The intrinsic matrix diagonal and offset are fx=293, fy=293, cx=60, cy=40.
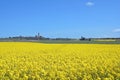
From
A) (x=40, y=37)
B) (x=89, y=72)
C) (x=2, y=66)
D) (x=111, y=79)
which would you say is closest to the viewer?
(x=111, y=79)

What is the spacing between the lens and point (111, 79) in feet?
33.6

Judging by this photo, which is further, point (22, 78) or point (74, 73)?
point (74, 73)

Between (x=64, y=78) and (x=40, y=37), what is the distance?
144 meters

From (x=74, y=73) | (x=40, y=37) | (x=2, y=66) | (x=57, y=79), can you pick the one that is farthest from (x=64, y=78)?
(x=40, y=37)

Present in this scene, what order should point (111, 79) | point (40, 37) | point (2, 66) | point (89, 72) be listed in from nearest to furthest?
point (111, 79) < point (89, 72) < point (2, 66) < point (40, 37)

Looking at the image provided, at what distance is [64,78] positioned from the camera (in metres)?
10.6

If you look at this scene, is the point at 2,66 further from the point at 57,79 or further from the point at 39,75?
the point at 57,79

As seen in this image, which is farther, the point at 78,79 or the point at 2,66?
the point at 2,66

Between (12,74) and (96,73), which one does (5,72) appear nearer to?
(12,74)

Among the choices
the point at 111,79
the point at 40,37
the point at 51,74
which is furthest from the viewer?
the point at 40,37

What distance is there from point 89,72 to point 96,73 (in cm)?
48

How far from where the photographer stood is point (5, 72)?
1223 cm

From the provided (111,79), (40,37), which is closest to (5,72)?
(111,79)

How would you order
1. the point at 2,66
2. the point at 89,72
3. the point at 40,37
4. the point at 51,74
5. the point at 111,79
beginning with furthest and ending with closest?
the point at 40,37 → the point at 2,66 → the point at 89,72 → the point at 51,74 → the point at 111,79
